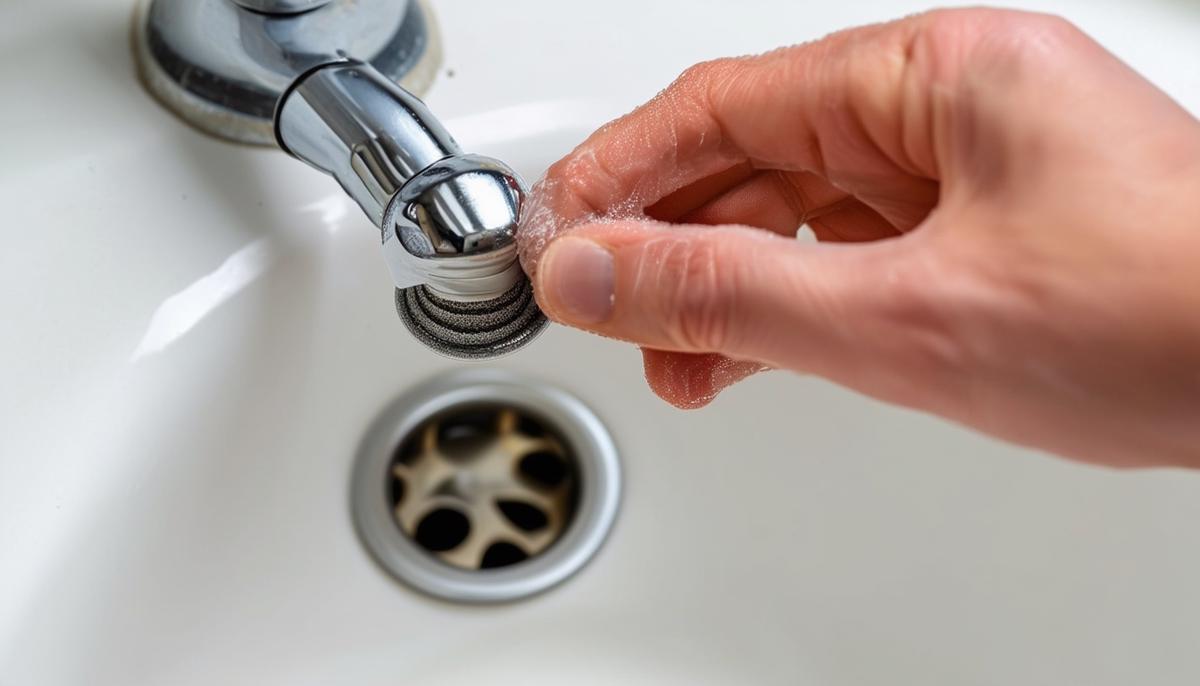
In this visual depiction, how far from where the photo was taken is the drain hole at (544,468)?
1.45 ft

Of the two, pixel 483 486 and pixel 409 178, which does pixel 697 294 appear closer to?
pixel 409 178

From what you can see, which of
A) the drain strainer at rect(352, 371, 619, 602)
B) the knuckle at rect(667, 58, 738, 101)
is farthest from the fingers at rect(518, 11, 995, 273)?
the drain strainer at rect(352, 371, 619, 602)

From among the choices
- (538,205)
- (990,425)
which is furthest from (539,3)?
(990,425)

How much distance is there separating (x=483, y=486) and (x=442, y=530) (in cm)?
2

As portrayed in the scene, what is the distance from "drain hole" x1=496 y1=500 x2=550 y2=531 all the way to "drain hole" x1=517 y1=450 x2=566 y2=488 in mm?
12

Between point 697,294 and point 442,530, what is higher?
point 697,294

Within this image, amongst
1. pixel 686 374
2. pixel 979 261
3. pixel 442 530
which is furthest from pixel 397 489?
pixel 979 261

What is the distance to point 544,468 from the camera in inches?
17.5

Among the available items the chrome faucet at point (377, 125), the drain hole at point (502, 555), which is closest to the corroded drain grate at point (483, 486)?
the drain hole at point (502, 555)

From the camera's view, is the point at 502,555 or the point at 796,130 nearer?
the point at 796,130

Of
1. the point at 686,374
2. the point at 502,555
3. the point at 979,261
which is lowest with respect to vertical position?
the point at 502,555

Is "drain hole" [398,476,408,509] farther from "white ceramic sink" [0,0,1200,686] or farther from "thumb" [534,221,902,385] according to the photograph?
"thumb" [534,221,902,385]

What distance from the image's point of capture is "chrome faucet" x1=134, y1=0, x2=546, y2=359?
27cm

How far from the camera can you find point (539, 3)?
0.39 metres
